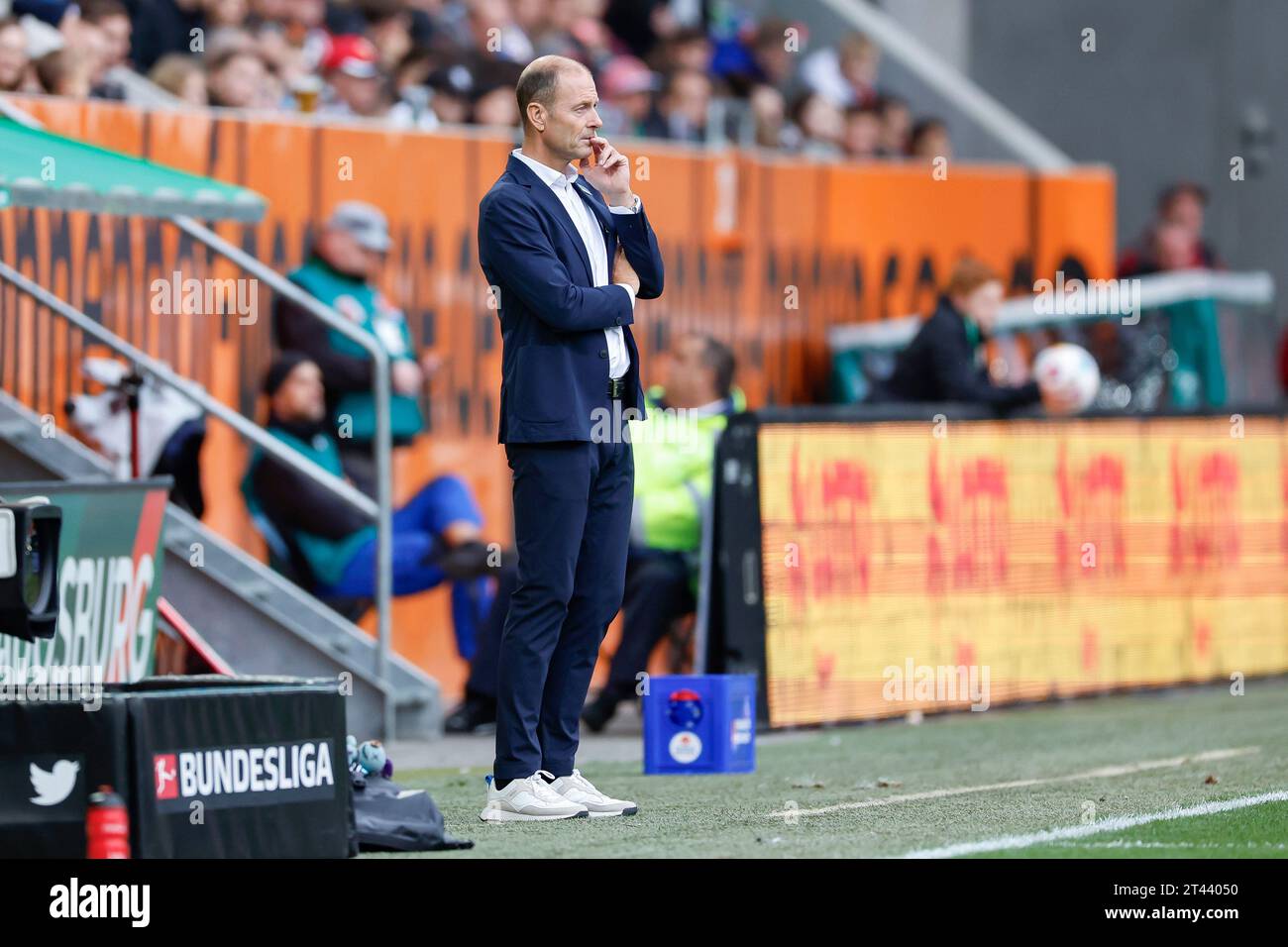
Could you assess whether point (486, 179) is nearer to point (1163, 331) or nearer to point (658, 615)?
point (658, 615)

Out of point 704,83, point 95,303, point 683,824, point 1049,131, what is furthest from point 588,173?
point 1049,131

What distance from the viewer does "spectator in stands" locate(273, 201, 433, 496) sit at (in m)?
12.8

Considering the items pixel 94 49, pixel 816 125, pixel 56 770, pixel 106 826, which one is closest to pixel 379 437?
pixel 94 49

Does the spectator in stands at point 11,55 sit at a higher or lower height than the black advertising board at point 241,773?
higher

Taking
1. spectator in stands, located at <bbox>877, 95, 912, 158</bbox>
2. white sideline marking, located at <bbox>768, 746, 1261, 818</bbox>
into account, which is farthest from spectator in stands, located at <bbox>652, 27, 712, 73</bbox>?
white sideline marking, located at <bbox>768, 746, 1261, 818</bbox>

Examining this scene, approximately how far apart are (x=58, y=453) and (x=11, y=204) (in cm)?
237

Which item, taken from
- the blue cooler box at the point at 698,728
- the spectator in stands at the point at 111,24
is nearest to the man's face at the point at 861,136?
the spectator in stands at the point at 111,24

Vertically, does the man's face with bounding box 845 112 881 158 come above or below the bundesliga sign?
above

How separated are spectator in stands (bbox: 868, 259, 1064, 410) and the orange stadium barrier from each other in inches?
82.2

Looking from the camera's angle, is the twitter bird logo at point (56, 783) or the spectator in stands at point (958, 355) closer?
the twitter bird logo at point (56, 783)

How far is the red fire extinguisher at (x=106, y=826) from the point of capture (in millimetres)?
5867

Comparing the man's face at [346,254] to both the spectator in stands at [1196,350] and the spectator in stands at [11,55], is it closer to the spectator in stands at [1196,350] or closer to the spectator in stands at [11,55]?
the spectator in stands at [11,55]

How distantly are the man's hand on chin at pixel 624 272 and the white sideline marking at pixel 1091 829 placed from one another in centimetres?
200

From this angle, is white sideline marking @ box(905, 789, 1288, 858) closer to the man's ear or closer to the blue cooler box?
the blue cooler box
